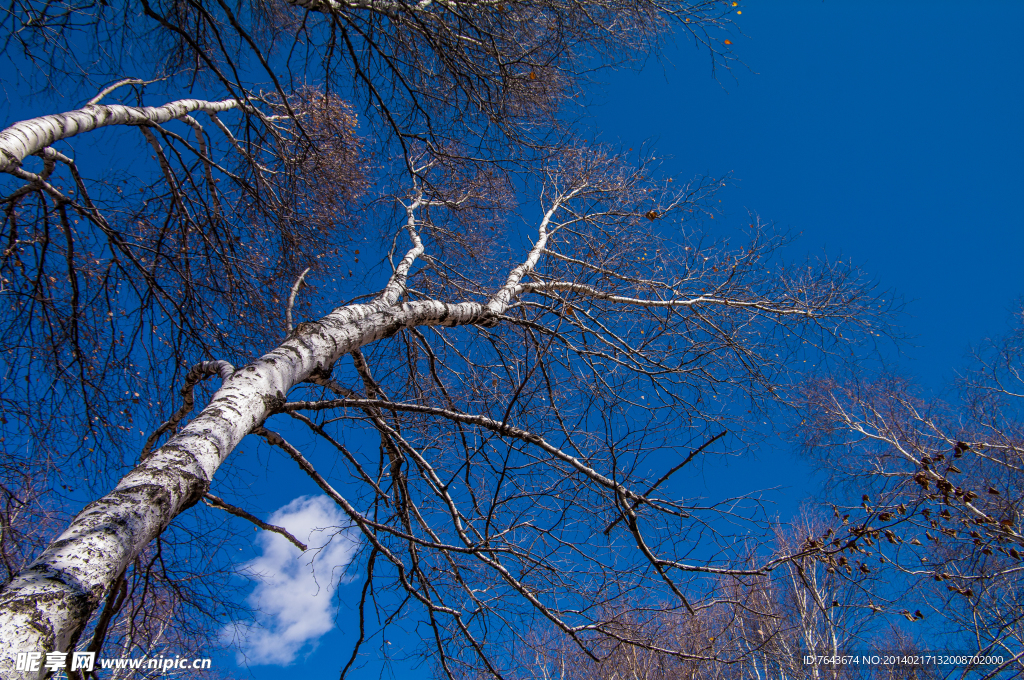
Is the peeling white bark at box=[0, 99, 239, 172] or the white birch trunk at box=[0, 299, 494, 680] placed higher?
the peeling white bark at box=[0, 99, 239, 172]

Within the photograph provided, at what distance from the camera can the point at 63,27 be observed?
6.99 ft

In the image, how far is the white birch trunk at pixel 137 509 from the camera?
94 centimetres

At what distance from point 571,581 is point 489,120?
2371mm

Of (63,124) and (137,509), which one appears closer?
(137,509)

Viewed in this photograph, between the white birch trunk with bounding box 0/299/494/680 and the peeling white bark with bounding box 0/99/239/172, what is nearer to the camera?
the white birch trunk with bounding box 0/299/494/680

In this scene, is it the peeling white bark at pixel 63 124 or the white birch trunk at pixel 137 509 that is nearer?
the white birch trunk at pixel 137 509

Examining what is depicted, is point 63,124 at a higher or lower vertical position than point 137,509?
higher

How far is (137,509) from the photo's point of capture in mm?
1187

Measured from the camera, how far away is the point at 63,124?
244 centimetres

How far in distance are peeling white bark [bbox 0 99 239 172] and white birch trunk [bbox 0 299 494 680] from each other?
133 centimetres

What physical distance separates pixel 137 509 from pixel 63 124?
2.47 m

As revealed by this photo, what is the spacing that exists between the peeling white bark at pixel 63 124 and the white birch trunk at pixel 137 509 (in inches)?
52.3

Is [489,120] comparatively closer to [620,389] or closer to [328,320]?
[328,320]

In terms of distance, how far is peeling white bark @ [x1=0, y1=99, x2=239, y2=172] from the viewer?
2.10m
